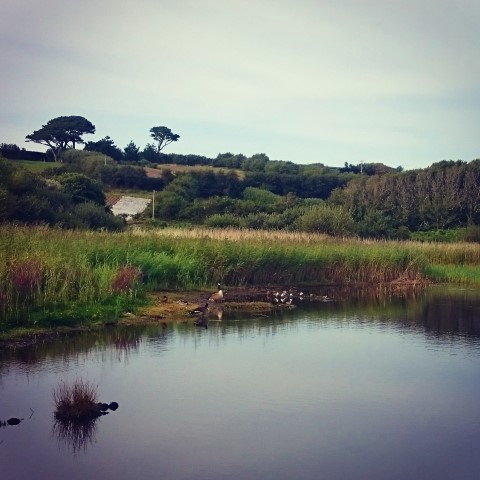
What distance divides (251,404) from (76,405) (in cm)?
238

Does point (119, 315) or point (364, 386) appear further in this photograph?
point (119, 315)

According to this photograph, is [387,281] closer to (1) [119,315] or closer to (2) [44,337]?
(1) [119,315]

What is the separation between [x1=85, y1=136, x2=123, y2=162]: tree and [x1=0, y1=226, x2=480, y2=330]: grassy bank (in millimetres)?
45113

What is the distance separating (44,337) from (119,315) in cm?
272

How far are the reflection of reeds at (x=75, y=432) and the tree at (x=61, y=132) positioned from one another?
60159mm

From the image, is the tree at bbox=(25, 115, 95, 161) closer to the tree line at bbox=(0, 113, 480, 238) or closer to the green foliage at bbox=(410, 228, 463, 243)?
the tree line at bbox=(0, 113, 480, 238)

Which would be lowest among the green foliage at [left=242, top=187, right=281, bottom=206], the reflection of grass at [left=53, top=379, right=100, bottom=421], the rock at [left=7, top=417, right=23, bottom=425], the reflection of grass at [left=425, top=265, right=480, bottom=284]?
the rock at [left=7, top=417, right=23, bottom=425]

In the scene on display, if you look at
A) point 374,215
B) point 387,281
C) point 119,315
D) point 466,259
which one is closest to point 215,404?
point 119,315

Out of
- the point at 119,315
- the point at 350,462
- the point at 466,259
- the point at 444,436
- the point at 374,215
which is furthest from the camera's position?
the point at 374,215

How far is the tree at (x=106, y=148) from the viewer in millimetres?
72312

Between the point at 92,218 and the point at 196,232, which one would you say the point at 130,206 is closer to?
the point at 92,218

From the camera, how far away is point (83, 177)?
1690 inches

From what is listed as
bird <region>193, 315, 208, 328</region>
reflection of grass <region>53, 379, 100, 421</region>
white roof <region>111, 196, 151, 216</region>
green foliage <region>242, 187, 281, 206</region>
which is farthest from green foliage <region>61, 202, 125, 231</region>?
green foliage <region>242, 187, 281, 206</region>

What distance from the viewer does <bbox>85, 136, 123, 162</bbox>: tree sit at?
72312 mm
